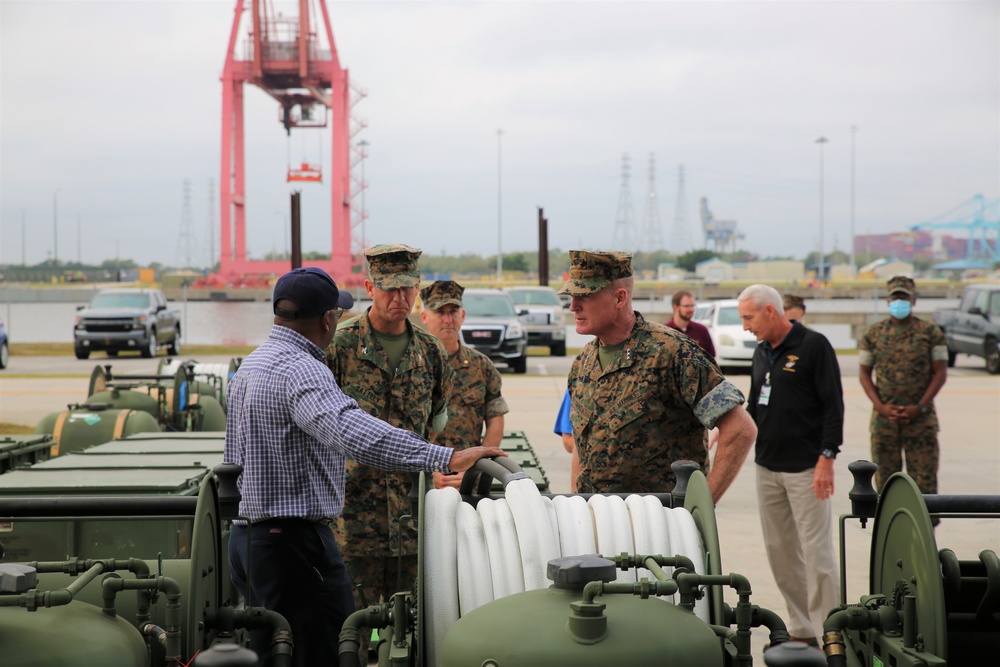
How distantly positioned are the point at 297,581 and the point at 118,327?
24.9 m

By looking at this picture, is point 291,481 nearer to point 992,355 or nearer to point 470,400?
point 470,400

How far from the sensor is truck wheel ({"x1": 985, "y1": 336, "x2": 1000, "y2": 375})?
22953 millimetres

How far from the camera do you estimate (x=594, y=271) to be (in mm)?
4688

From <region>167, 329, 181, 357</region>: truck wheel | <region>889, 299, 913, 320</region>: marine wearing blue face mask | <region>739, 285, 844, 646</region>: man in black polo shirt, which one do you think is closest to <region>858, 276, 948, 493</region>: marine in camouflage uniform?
<region>889, 299, 913, 320</region>: marine wearing blue face mask

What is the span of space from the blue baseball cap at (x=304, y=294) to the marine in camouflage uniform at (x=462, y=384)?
8.24ft

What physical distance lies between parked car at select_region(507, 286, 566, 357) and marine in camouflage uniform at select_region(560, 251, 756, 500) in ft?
72.7

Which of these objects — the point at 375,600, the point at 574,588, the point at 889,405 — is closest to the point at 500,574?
the point at 574,588

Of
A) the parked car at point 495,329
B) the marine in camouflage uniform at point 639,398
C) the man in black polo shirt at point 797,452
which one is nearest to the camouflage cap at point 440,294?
the man in black polo shirt at point 797,452

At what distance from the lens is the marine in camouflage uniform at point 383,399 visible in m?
4.88

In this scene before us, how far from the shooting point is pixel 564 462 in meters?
12.4

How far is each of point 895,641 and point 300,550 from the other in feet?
6.48

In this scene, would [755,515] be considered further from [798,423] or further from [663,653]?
[663,653]

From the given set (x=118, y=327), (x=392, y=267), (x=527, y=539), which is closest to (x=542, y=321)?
(x=118, y=327)

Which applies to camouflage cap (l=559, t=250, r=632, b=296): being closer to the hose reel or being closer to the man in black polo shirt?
the hose reel
